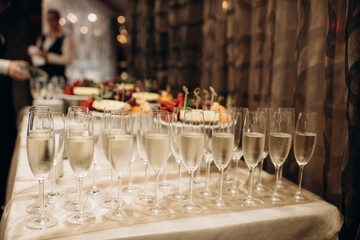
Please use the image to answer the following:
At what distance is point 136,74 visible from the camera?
19.7 ft

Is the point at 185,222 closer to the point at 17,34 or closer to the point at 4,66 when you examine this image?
the point at 4,66

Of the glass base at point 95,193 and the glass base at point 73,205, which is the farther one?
the glass base at point 95,193

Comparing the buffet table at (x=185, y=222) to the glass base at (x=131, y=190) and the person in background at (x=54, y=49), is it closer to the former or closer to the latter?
the glass base at (x=131, y=190)

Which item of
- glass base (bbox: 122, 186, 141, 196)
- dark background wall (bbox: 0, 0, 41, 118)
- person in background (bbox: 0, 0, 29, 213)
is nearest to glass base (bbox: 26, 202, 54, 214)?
glass base (bbox: 122, 186, 141, 196)

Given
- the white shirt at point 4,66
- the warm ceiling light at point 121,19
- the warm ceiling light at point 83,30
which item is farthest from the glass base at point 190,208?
→ the warm ceiling light at point 121,19

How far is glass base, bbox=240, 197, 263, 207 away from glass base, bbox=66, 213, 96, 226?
1.57 ft

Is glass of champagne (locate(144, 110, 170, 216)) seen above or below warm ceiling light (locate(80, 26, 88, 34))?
below

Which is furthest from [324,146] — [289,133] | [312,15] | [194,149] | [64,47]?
[64,47]

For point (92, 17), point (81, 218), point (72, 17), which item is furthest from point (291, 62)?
point (92, 17)

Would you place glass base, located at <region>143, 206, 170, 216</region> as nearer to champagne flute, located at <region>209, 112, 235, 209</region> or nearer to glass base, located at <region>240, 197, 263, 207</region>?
champagne flute, located at <region>209, 112, 235, 209</region>

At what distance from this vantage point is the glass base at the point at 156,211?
0.88 metres

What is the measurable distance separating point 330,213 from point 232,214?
349 millimetres

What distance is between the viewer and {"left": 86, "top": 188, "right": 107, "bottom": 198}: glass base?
1012 millimetres

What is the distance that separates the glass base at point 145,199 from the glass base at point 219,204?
194 millimetres
